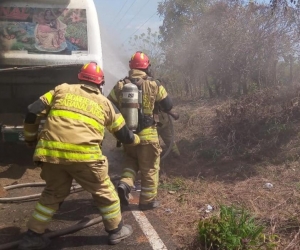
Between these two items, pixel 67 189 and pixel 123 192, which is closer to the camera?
pixel 67 189

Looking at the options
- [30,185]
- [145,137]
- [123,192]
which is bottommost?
[30,185]

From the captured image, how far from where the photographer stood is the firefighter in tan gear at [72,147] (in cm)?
388

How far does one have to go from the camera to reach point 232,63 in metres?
12.2

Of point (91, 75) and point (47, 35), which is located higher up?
point (47, 35)

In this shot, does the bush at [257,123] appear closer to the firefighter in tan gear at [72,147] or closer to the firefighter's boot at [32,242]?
the firefighter in tan gear at [72,147]

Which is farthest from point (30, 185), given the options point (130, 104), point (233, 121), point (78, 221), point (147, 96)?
point (233, 121)

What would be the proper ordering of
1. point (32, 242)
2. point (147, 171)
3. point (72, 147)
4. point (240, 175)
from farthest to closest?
point (240, 175) < point (147, 171) < point (32, 242) < point (72, 147)

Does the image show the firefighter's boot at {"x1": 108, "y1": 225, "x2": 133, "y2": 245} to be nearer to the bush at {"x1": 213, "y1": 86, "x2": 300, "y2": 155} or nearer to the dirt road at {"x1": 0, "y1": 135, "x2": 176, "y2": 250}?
the dirt road at {"x1": 0, "y1": 135, "x2": 176, "y2": 250}

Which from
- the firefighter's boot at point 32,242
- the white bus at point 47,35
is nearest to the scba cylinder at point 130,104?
the firefighter's boot at point 32,242

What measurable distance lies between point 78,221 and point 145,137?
1.26 m

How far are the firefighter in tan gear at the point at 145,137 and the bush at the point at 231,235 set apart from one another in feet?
4.70

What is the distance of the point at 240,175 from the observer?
6277mm

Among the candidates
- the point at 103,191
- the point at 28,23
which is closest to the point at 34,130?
the point at 103,191

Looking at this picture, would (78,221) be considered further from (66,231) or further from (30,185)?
(30,185)
